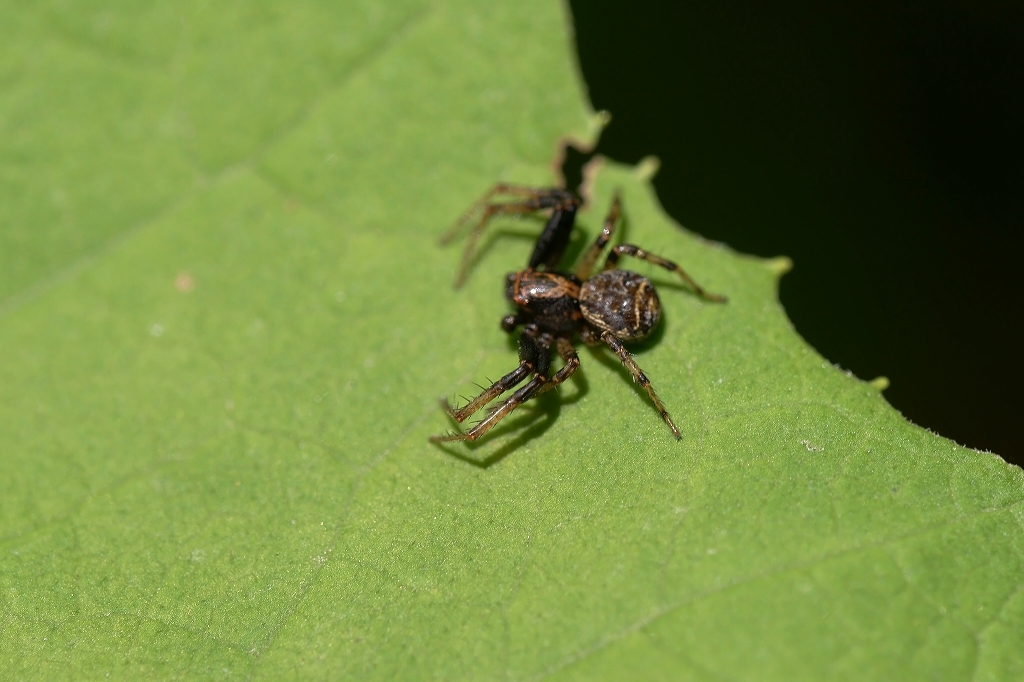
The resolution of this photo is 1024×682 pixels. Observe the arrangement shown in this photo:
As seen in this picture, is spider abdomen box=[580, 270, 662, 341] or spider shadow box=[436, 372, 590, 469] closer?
spider shadow box=[436, 372, 590, 469]

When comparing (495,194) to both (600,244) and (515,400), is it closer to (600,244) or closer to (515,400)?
(600,244)

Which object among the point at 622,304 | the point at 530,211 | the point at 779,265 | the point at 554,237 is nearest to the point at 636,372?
the point at 622,304

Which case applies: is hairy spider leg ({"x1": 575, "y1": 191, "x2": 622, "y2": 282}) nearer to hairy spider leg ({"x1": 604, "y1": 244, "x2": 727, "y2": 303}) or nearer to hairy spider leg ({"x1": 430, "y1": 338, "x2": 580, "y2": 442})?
hairy spider leg ({"x1": 604, "y1": 244, "x2": 727, "y2": 303})

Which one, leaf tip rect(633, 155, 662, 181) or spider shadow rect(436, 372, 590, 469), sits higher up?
leaf tip rect(633, 155, 662, 181)

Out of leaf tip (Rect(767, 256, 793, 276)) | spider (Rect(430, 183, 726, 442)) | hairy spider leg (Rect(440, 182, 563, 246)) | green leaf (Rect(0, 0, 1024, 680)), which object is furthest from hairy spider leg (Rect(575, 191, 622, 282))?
leaf tip (Rect(767, 256, 793, 276))

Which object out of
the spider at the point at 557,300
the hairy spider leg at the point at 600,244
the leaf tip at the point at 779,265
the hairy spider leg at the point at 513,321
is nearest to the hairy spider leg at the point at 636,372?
the spider at the point at 557,300

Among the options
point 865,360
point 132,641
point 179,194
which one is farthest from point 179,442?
point 865,360
